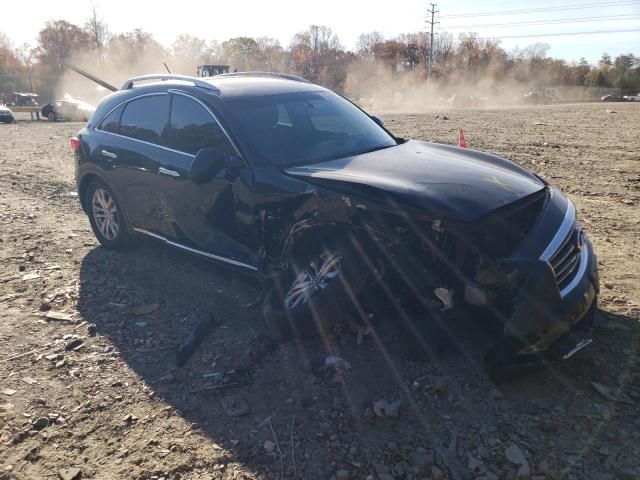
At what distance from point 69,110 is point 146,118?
1136 inches

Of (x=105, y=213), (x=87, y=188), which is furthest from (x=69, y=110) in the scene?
(x=105, y=213)

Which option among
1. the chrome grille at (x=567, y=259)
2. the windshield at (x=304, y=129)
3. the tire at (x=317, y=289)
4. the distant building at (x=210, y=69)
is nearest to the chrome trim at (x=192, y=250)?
the tire at (x=317, y=289)

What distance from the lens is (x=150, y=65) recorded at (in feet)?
223

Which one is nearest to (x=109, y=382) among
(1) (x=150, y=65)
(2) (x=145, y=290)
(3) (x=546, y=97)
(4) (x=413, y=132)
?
(2) (x=145, y=290)

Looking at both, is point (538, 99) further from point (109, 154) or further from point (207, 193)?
point (207, 193)

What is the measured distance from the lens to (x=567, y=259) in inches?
129

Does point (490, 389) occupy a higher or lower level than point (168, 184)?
lower

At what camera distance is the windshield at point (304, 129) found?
4188 mm

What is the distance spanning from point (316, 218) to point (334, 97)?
2.07 m

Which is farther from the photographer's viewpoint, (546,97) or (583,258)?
(546,97)

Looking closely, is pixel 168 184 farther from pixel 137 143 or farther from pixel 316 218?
pixel 316 218

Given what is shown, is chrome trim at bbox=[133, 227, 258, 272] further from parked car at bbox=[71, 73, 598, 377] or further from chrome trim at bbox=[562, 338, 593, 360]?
chrome trim at bbox=[562, 338, 593, 360]

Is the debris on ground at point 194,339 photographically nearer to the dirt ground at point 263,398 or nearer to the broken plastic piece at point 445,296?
the dirt ground at point 263,398

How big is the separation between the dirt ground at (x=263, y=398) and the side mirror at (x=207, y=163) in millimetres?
1162
